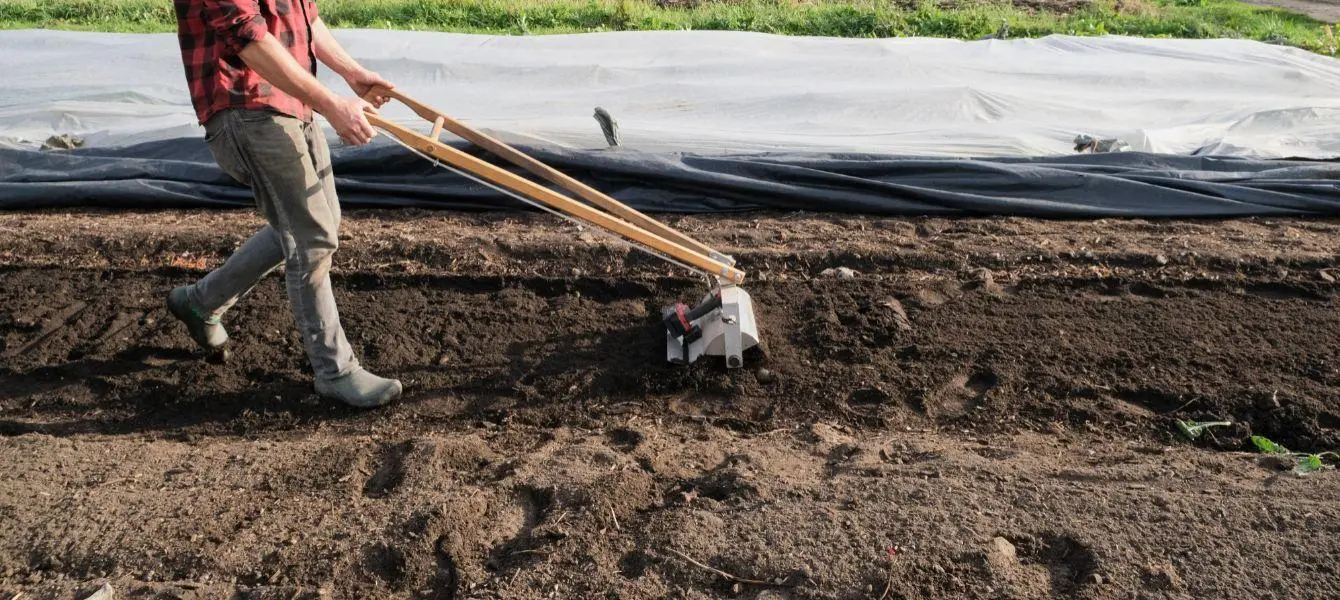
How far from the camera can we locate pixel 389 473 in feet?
10.9

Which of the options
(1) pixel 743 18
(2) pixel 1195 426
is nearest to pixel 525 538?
(2) pixel 1195 426

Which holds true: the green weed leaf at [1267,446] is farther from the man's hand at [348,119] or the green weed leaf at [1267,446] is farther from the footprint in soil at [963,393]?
the man's hand at [348,119]

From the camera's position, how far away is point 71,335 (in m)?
4.36

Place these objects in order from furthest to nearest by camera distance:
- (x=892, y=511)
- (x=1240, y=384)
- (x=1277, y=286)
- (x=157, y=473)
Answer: (x=1277, y=286) < (x=1240, y=384) < (x=157, y=473) < (x=892, y=511)

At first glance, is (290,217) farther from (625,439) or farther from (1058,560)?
(1058,560)

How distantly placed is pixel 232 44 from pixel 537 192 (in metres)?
1.06

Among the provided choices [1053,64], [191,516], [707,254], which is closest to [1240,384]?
[707,254]

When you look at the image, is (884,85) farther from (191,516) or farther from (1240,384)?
(191,516)

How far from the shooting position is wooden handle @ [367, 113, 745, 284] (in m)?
3.36

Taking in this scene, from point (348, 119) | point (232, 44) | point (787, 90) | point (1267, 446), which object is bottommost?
point (1267, 446)

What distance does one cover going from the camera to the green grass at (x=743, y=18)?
10.3m

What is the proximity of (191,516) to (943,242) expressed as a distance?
365 centimetres

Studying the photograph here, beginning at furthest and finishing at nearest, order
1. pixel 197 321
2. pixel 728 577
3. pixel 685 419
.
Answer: pixel 197 321
pixel 685 419
pixel 728 577

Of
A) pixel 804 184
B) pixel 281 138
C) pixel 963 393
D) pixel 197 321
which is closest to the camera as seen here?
pixel 281 138
